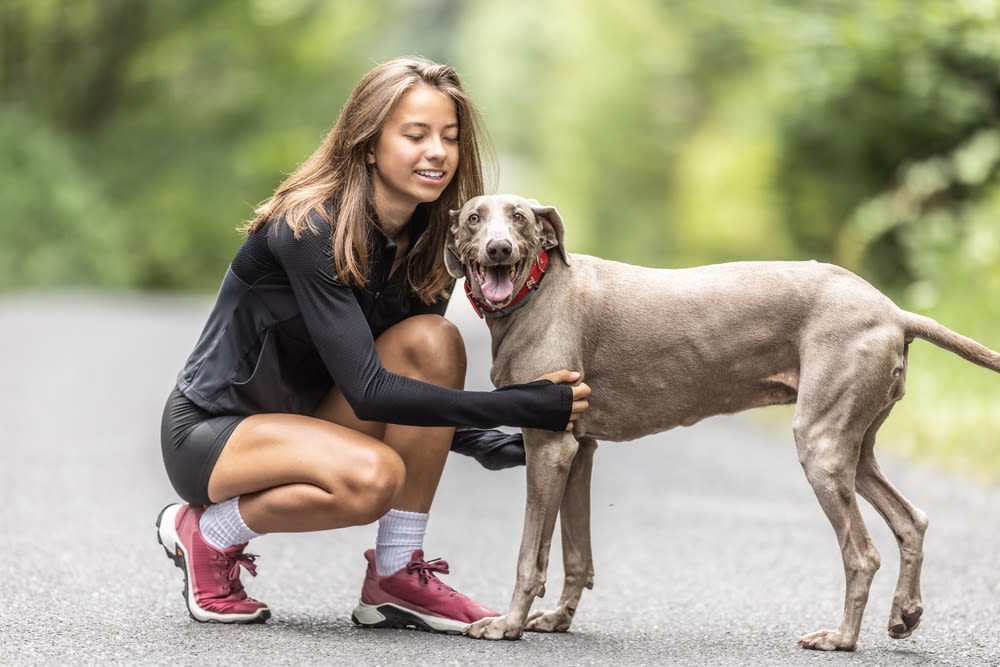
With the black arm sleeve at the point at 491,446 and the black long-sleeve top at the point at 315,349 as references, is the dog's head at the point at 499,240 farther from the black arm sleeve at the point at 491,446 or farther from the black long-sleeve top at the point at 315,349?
the black arm sleeve at the point at 491,446

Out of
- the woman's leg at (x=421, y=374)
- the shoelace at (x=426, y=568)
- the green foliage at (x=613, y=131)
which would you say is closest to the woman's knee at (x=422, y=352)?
the woman's leg at (x=421, y=374)

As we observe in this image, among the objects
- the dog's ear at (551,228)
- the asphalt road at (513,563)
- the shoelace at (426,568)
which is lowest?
the asphalt road at (513,563)

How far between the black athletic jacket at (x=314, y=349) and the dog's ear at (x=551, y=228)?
0.49 meters

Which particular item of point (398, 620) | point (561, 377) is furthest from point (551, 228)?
point (398, 620)

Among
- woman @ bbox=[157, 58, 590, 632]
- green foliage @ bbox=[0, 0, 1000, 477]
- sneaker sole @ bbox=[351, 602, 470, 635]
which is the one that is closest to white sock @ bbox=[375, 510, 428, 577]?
woman @ bbox=[157, 58, 590, 632]

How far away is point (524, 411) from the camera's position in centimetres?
403

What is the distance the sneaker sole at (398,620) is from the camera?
437 centimetres

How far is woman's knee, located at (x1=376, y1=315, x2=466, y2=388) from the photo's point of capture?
4418 mm

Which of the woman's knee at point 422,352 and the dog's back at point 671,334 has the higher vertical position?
the dog's back at point 671,334

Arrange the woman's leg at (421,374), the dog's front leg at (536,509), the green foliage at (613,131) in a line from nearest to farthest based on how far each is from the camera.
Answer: the dog's front leg at (536,509) < the woman's leg at (421,374) < the green foliage at (613,131)

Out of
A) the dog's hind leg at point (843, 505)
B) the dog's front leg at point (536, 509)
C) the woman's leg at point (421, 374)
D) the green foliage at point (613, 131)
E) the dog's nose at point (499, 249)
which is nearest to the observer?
the dog's nose at point (499, 249)

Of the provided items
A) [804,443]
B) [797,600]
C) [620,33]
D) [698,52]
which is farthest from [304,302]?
[620,33]

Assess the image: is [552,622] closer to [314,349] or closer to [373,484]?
[373,484]

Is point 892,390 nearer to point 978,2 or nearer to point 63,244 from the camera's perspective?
point 978,2
